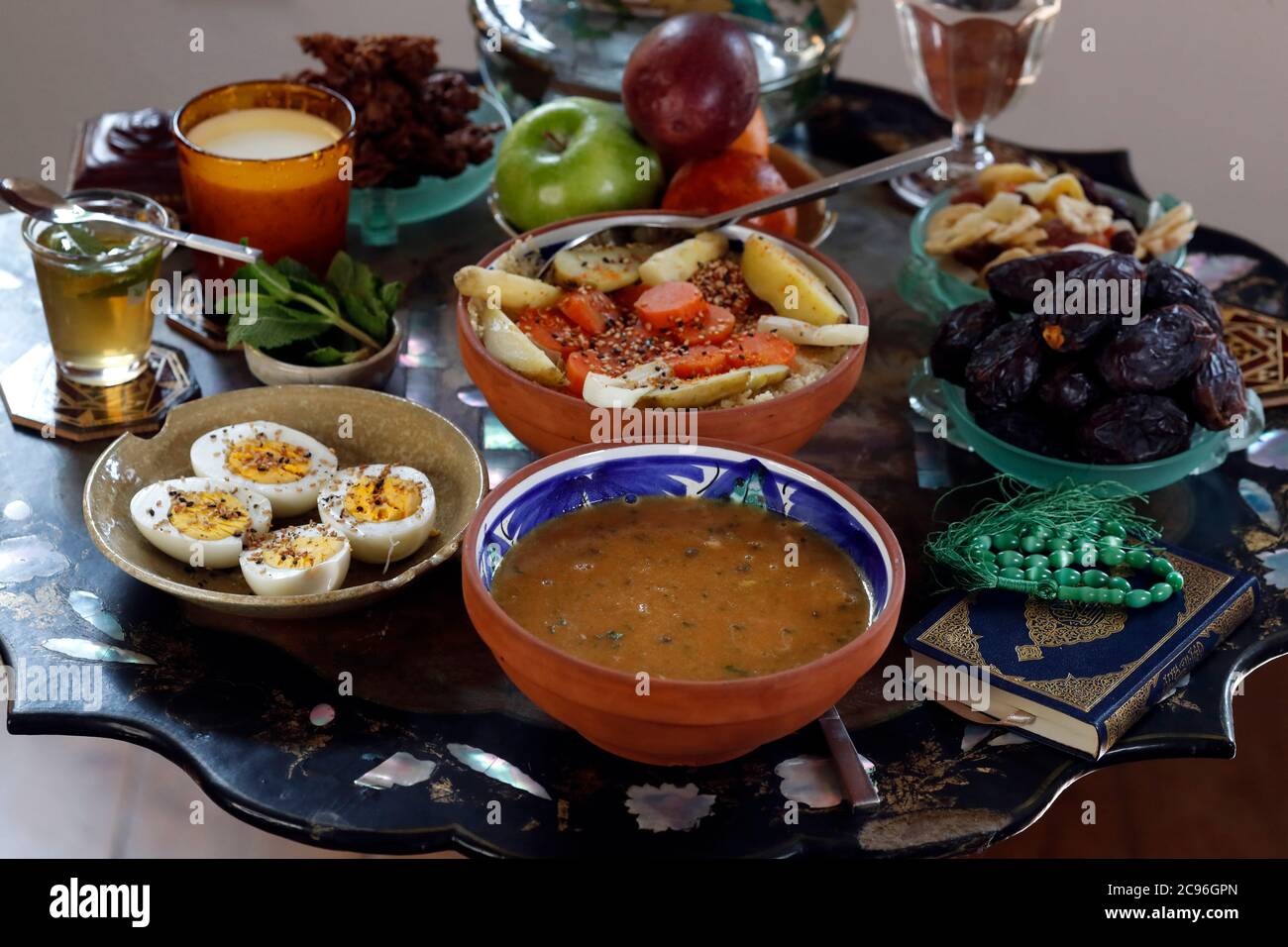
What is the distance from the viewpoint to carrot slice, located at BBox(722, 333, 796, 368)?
162 centimetres

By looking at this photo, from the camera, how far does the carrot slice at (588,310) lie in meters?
1.68

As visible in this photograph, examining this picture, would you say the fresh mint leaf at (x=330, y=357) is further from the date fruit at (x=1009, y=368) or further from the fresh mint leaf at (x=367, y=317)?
the date fruit at (x=1009, y=368)

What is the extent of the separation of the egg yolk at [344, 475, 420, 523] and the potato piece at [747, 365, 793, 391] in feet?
1.31

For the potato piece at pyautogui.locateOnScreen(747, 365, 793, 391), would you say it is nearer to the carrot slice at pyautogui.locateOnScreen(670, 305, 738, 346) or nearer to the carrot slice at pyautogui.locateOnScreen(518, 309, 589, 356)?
the carrot slice at pyautogui.locateOnScreen(670, 305, 738, 346)

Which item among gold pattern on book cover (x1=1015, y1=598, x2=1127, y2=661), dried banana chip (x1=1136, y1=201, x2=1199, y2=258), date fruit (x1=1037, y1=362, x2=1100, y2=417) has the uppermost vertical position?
dried banana chip (x1=1136, y1=201, x2=1199, y2=258)

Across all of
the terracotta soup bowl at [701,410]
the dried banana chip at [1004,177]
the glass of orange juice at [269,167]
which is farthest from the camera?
the dried banana chip at [1004,177]

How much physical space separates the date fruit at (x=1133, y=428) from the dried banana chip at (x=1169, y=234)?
1.54 ft

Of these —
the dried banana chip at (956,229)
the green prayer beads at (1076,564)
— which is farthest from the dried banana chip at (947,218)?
the green prayer beads at (1076,564)

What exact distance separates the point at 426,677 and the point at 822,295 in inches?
26.9

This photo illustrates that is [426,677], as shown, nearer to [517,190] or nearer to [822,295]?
[822,295]

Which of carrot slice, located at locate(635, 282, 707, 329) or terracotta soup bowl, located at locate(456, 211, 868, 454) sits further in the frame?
carrot slice, located at locate(635, 282, 707, 329)

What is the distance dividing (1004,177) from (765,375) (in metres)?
0.75

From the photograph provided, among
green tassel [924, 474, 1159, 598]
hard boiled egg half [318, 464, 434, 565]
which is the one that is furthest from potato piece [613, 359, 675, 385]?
green tassel [924, 474, 1159, 598]
